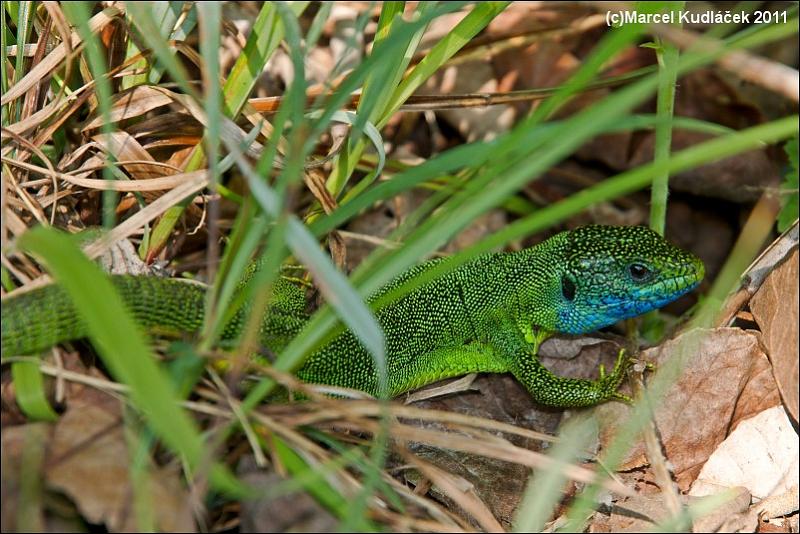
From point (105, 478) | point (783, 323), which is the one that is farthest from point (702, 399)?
point (105, 478)

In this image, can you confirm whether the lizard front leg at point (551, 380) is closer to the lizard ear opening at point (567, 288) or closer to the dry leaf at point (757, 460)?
the lizard ear opening at point (567, 288)

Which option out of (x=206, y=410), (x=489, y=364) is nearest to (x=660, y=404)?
A: (x=489, y=364)

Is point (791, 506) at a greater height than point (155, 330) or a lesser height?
lesser

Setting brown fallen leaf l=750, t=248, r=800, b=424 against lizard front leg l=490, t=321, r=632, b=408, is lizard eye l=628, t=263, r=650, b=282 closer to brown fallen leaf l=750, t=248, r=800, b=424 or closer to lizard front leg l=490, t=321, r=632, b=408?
lizard front leg l=490, t=321, r=632, b=408

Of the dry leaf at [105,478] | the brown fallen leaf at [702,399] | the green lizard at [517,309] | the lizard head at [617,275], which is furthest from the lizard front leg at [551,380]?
the dry leaf at [105,478]

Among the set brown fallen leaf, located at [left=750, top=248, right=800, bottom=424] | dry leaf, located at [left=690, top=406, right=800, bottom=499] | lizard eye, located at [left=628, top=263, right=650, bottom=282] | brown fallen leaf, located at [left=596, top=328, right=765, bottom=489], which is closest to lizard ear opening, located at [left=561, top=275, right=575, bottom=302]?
lizard eye, located at [left=628, top=263, right=650, bottom=282]

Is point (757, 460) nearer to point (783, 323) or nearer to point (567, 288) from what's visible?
point (783, 323)

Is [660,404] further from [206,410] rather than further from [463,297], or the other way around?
[206,410]
